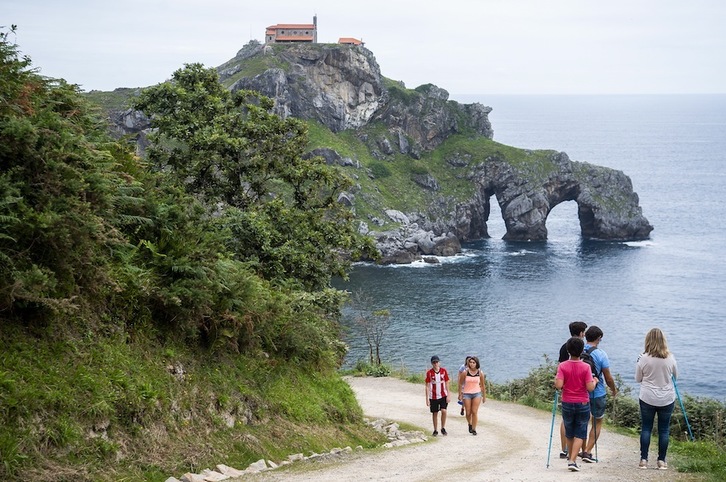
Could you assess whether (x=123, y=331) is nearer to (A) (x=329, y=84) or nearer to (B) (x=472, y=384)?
(B) (x=472, y=384)

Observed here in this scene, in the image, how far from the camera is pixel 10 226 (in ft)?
34.3

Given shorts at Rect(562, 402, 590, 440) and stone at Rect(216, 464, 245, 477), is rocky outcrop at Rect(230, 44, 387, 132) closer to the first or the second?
shorts at Rect(562, 402, 590, 440)

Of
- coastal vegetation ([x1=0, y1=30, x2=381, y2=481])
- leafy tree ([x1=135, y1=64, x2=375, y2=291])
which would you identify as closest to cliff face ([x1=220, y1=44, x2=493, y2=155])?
leafy tree ([x1=135, y1=64, x2=375, y2=291])

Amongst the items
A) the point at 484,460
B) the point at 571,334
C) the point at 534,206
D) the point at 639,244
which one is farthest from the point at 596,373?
the point at 534,206

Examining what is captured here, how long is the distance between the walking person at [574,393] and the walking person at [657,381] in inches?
31.3

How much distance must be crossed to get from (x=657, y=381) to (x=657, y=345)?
59cm

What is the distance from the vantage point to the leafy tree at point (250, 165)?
24.2 meters

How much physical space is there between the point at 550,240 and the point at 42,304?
125 metres

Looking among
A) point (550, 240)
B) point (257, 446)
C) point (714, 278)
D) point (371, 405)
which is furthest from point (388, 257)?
point (257, 446)

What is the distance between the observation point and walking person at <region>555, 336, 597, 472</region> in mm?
11883

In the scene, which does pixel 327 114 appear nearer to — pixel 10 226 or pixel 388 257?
pixel 388 257

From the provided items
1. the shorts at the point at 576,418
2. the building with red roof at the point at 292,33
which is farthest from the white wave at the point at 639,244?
the shorts at the point at 576,418

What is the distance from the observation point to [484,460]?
45.3 feet

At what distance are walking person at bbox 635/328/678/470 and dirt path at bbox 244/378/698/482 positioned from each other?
757 mm
